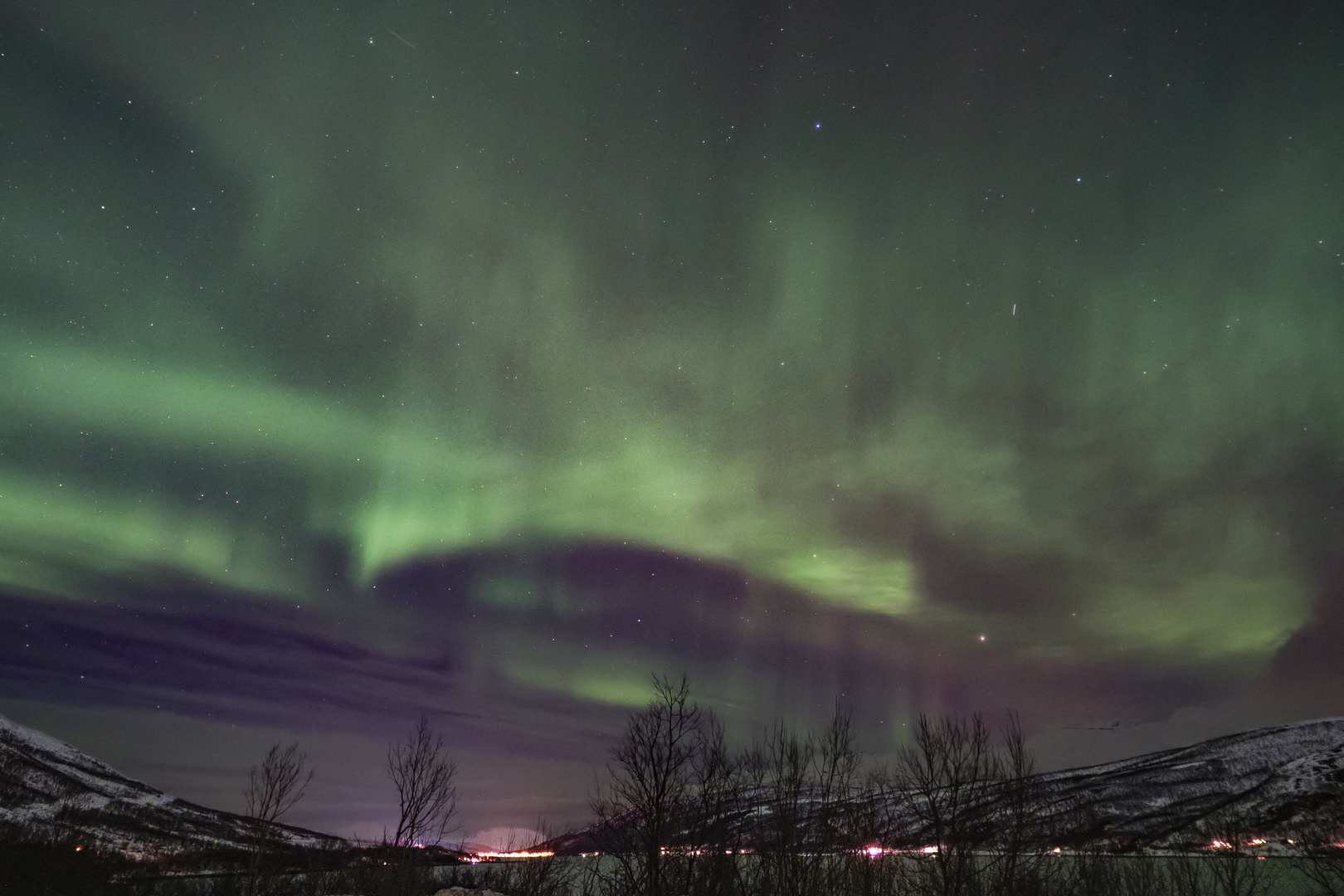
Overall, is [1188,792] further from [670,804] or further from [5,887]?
[5,887]

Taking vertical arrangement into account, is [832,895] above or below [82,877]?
above

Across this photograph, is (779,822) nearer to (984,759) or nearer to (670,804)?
(670,804)

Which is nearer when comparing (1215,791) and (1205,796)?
(1205,796)

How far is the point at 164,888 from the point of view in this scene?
2712 inches

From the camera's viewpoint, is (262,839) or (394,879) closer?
(394,879)

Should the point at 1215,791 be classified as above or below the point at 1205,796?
above

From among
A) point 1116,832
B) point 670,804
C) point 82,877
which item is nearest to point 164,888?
point 82,877

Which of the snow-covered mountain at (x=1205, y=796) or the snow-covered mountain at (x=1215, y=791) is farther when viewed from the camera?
the snow-covered mountain at (x=1215, y=791)

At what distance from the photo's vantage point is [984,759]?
36250mm

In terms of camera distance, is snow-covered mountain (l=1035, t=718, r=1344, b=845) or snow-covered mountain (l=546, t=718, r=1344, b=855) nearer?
snow-covered mountain (l=546, t=718, r=1344, b=855)

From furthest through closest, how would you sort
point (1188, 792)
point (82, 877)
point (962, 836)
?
1. point (1188, 792)
2. point (82, 877)
3. point (962, 836)

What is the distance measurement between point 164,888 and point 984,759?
7485 cm

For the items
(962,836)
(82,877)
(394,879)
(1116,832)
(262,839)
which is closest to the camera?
(962,836)

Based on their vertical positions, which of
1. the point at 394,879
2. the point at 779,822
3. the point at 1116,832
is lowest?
the point at 1116,832
